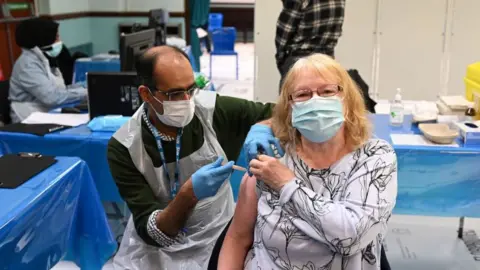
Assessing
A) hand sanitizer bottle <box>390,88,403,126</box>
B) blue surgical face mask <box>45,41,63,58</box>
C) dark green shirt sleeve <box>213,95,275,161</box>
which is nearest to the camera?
dark green shirt sleeve <box>213,95,275,161</box>

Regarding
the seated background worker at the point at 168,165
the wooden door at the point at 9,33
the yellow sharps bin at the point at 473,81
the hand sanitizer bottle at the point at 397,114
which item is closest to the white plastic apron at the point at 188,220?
the seated background worker at the point at 168,165

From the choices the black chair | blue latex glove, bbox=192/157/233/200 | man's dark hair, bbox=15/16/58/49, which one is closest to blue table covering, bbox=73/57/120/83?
man's dark hair, bbox=15/16/58/49

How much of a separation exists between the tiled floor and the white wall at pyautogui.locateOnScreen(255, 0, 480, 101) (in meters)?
1.55

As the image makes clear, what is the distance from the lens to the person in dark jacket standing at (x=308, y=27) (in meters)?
3.29

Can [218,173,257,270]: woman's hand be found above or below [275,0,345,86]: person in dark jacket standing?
below

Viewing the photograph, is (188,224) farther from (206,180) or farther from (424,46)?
(424,46)

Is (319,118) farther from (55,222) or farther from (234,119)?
(55,222)

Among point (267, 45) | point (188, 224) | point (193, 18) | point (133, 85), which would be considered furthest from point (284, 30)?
point (193, 18)

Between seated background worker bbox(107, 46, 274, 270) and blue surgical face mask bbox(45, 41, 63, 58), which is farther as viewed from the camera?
blue surgical face mask bbox(45, 41, 63, 58)

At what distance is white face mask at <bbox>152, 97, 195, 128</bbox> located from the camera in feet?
5.56

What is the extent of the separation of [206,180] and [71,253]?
94 centimetres

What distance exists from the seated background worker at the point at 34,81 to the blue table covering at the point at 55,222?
1418 millimetres

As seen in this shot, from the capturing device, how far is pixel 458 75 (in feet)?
16.0

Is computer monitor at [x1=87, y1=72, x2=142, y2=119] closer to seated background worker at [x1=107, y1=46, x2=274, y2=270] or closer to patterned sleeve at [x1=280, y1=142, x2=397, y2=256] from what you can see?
seated background worker at [x1=107, y1=46, x2=274, y2=270]
